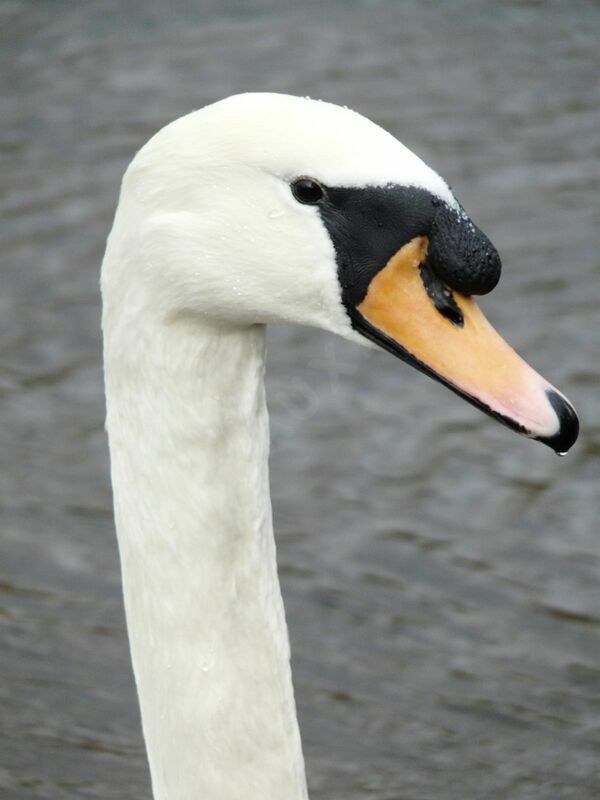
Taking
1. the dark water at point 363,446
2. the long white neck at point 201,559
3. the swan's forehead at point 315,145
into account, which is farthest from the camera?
the dark water at point 363,446

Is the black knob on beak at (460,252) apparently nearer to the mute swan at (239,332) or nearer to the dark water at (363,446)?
the mute swan at (239,332)

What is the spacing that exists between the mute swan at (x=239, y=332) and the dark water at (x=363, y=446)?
172 centimetres

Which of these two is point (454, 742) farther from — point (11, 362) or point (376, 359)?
point (11, 362)

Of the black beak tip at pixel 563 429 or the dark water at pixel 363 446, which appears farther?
the dark water at pixel 363 446

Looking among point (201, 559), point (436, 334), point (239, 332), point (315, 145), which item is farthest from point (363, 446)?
point (315, 145)

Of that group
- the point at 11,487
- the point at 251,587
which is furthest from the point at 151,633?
the point at 11,487

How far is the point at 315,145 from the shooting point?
2.75m

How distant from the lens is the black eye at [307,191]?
2801 mm

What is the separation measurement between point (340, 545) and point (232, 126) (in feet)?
10.2

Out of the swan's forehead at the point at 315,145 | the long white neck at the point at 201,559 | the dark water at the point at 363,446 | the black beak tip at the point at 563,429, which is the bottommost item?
the dark water at the point at 363,446

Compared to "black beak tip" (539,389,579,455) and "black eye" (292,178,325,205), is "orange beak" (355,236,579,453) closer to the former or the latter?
"black beak tip" (539,389,579,455)

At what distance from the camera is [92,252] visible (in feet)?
24.2

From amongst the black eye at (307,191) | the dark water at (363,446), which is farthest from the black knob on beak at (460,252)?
the dark water at (363,446)

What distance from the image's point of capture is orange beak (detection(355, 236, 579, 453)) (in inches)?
111
